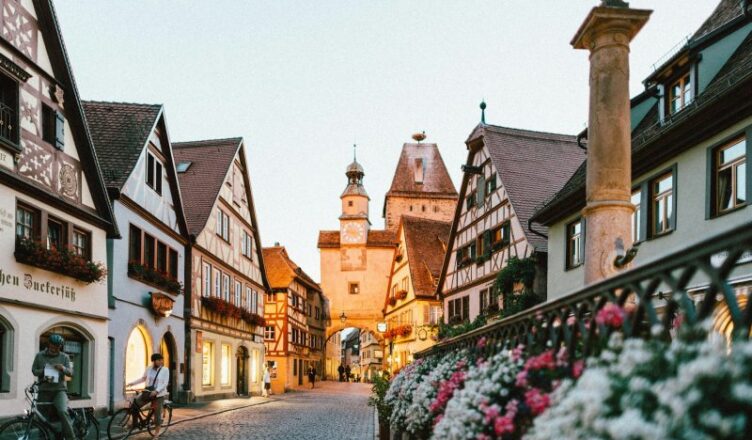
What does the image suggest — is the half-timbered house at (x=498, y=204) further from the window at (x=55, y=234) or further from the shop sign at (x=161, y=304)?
the window at (x=55, y=234)

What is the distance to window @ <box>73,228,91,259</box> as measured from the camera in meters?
16.7

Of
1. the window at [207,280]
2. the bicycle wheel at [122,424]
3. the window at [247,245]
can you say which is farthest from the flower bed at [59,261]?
the window at [247,245]

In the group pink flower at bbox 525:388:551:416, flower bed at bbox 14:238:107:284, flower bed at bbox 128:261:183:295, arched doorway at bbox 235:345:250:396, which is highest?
flower bed at bbox 14:238:107:284

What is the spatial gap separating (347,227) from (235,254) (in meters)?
37.0

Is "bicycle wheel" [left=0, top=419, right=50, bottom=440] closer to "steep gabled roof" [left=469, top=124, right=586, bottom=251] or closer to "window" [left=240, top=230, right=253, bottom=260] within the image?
"steep gabled roof" [left=469, top=124, right=586, bottom=251]

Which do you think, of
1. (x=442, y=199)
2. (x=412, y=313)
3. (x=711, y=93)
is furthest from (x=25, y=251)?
(x=442, y=199)

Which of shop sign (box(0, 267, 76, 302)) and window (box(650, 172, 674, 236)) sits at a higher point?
window (box(650, 172, 674, 236))

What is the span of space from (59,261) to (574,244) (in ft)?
42.9

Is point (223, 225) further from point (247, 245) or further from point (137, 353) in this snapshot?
point (137, 353)

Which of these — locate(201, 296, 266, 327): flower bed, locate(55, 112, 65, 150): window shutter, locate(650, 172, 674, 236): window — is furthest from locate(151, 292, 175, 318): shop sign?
locate(650, 172, 674, 236): window

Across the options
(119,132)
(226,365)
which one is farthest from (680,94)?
(226,365)

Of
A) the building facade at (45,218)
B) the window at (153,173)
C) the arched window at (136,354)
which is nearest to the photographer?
the building facade at (45,218)

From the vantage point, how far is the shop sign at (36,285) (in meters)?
13.6

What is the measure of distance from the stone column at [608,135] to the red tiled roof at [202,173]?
20338mm
